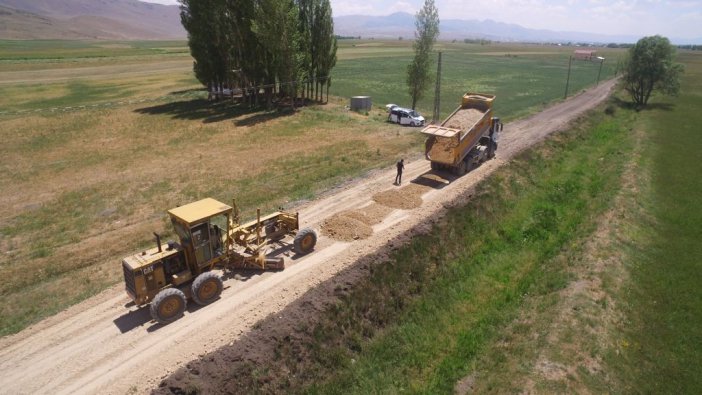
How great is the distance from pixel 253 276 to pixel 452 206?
36.0 ft

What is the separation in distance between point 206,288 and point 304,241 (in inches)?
174

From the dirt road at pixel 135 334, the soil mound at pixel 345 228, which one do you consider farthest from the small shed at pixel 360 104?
the dirt road at pixel 135 334

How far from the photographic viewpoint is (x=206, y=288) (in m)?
13.9

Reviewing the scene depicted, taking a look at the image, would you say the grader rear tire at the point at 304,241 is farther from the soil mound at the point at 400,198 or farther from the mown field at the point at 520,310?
the soil mound at the point at 400,198

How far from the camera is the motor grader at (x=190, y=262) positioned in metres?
13.1

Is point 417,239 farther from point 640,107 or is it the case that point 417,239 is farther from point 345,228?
point 640,107

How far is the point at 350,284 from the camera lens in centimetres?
1502

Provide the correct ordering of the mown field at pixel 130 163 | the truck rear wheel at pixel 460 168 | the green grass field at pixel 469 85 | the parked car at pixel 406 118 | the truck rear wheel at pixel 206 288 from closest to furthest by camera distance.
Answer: the truck rear wheel at pixel 206 288 → the mown field at pixel 130 163 → the truck rear wheel at pixel 460 168 → the parked car at pixel 406 118 → the green grass field at pixel 469 85

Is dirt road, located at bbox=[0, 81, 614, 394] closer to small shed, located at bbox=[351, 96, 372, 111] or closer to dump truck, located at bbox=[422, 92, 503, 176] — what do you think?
dump truck, located at bbox=[422, 92, 503, 176]

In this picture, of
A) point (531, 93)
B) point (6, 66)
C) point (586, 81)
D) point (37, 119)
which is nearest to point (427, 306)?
point (37, 119)

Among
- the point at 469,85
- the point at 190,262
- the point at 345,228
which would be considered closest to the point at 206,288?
the point at 190,262

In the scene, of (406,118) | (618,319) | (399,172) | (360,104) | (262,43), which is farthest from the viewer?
(360,104)

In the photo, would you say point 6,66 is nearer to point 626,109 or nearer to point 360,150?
point 360,150

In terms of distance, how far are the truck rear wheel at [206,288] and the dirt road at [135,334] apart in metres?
0.31
